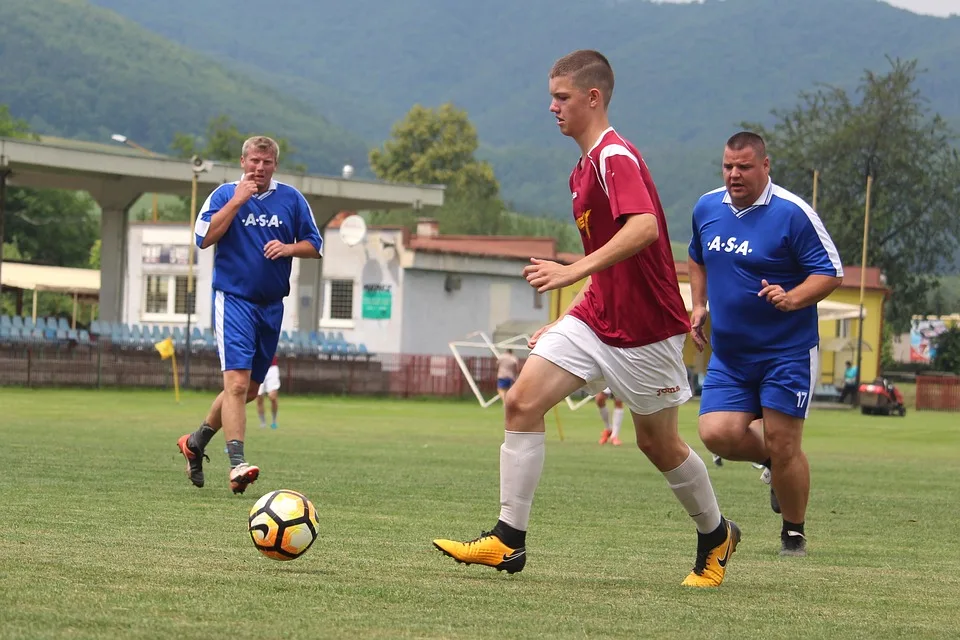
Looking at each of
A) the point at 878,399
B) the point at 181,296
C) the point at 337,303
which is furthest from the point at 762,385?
the point at 181,296

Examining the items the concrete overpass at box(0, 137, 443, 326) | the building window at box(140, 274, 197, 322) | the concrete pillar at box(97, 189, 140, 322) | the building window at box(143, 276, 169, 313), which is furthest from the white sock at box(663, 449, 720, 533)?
the building window at box(143, 276, 169, 313)

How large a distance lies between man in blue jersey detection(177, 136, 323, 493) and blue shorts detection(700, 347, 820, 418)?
3436 millimetres

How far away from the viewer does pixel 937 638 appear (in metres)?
5.34

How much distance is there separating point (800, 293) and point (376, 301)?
152 feet

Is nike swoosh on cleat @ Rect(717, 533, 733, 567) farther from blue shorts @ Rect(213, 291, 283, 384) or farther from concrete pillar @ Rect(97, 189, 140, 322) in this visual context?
concrete pillar @ Rect(97, 189, 140, 322)

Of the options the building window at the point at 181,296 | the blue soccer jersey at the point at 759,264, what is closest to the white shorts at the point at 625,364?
Result: the blue soccer jersey at the point at 759,264

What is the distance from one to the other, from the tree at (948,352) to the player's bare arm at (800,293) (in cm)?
7554

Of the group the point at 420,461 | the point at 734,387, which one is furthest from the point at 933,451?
the point at 734,387

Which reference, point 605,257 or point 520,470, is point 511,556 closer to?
point 520,470

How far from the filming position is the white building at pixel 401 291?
53312mm

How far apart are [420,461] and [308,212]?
575cm

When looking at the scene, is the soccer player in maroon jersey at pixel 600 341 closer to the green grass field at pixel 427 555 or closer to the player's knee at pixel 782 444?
the green grass field at pixel 427 555

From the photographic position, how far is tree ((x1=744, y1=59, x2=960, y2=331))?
263 feet

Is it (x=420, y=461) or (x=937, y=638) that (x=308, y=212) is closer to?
(x=420, y=461)
